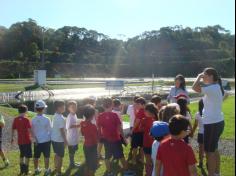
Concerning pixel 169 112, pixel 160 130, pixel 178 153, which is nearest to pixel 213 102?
pixel 169 112

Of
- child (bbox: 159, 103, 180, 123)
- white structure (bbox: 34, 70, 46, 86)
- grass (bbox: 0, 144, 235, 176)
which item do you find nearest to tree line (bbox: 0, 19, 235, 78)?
Answer: white structure (bbox: 34, 70, 46, 86)

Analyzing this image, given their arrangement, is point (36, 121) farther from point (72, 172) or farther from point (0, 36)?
point (0, 36)

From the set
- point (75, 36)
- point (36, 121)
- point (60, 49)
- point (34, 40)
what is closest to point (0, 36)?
point (34, 40)

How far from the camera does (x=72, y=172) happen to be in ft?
25.8

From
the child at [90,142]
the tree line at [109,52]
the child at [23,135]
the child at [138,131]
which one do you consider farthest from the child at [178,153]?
the tree line at [109,52]

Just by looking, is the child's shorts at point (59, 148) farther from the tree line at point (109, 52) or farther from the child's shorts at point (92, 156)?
the tree line at point (109, 52)

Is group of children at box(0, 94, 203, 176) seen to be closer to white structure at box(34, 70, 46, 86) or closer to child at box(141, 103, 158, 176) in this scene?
child at box(141, 103, 158, 176)

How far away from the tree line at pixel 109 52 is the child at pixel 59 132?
181 ft

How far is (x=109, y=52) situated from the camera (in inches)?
3895

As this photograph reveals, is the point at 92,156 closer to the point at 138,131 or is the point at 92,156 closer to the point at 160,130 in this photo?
the point at 138,131

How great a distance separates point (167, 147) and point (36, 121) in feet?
12.6

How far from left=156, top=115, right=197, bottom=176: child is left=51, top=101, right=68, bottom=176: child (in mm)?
3437

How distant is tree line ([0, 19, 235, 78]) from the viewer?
7362 cm

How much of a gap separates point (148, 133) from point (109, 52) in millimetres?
92346
